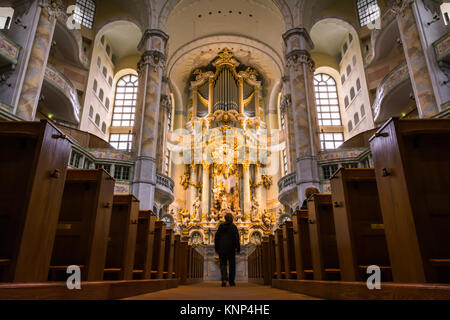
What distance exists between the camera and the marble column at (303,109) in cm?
1457

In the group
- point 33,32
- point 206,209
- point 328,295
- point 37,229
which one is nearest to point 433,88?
point 328,295

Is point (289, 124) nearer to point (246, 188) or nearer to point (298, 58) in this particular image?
point (298, 58)

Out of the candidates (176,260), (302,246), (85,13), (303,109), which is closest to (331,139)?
(303,109)

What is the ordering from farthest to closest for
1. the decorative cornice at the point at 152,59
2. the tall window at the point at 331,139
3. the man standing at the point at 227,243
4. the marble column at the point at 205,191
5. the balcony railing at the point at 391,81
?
the marble column at the point at 205,191, the tall window at the point at 331,139, the decorative cornice at the point at 152,59, the balcony railing at the point at 391,81, the man standing at the point at 227,243

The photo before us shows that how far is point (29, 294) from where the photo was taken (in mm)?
1747

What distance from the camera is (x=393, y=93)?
47.1ft

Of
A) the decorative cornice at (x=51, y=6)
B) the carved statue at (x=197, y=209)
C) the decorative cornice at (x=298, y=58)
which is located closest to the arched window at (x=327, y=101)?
the decorative cornice at (x=298, y=58)

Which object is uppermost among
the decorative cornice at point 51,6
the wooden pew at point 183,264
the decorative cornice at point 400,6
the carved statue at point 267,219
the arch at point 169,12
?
the arch at point 169,12

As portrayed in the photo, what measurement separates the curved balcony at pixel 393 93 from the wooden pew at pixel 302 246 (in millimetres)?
11140

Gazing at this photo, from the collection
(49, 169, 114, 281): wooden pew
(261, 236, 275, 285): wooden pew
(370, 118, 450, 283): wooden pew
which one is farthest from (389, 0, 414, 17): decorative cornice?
(49, 169, 114, 281): wooden pew

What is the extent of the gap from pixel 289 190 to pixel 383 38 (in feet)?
30.7

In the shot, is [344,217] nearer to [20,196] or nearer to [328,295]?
[328,295]

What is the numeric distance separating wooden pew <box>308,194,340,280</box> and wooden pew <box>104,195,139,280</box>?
2.55 metres

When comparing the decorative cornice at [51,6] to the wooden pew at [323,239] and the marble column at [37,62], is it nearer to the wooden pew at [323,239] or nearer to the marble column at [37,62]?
the marble column at [37,62]
